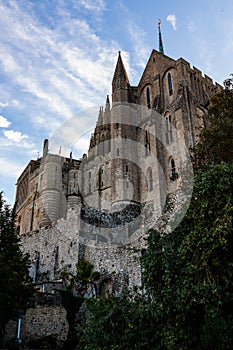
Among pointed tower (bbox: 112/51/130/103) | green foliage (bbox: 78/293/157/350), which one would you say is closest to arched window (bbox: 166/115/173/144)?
pointed tower (bbox: 112/51/130/103)

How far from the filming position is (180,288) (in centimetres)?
1098

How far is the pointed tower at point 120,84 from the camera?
40.0 metres

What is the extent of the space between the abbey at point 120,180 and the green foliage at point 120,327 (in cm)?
889

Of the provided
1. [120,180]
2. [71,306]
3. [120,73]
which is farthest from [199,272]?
[120,73]

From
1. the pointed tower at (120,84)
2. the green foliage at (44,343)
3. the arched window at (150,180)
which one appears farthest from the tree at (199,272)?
the pointed tower at (120,84)

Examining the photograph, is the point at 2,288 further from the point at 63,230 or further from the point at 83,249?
the point at 63,230

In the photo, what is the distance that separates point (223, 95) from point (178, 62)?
22.5 meters

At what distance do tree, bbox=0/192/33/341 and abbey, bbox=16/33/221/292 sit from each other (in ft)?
24.5

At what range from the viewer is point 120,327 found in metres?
11.9

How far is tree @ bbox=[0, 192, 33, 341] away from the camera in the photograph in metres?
14.6

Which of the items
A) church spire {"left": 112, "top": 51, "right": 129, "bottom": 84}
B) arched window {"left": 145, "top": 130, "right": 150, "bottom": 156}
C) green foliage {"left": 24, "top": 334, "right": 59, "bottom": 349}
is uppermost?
church spire {"left": 112, "top": 51, "right": 129, "bottom": 84}

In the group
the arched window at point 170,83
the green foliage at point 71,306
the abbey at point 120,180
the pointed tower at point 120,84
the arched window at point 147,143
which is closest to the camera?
the green foliage at point 71,306

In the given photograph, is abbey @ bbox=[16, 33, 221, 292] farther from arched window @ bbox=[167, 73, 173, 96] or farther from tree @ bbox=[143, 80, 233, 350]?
tree @ bbox=[143, 80, 233, 350]

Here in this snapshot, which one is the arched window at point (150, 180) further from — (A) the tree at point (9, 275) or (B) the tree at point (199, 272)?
(B) the tree at point (199, 272)
